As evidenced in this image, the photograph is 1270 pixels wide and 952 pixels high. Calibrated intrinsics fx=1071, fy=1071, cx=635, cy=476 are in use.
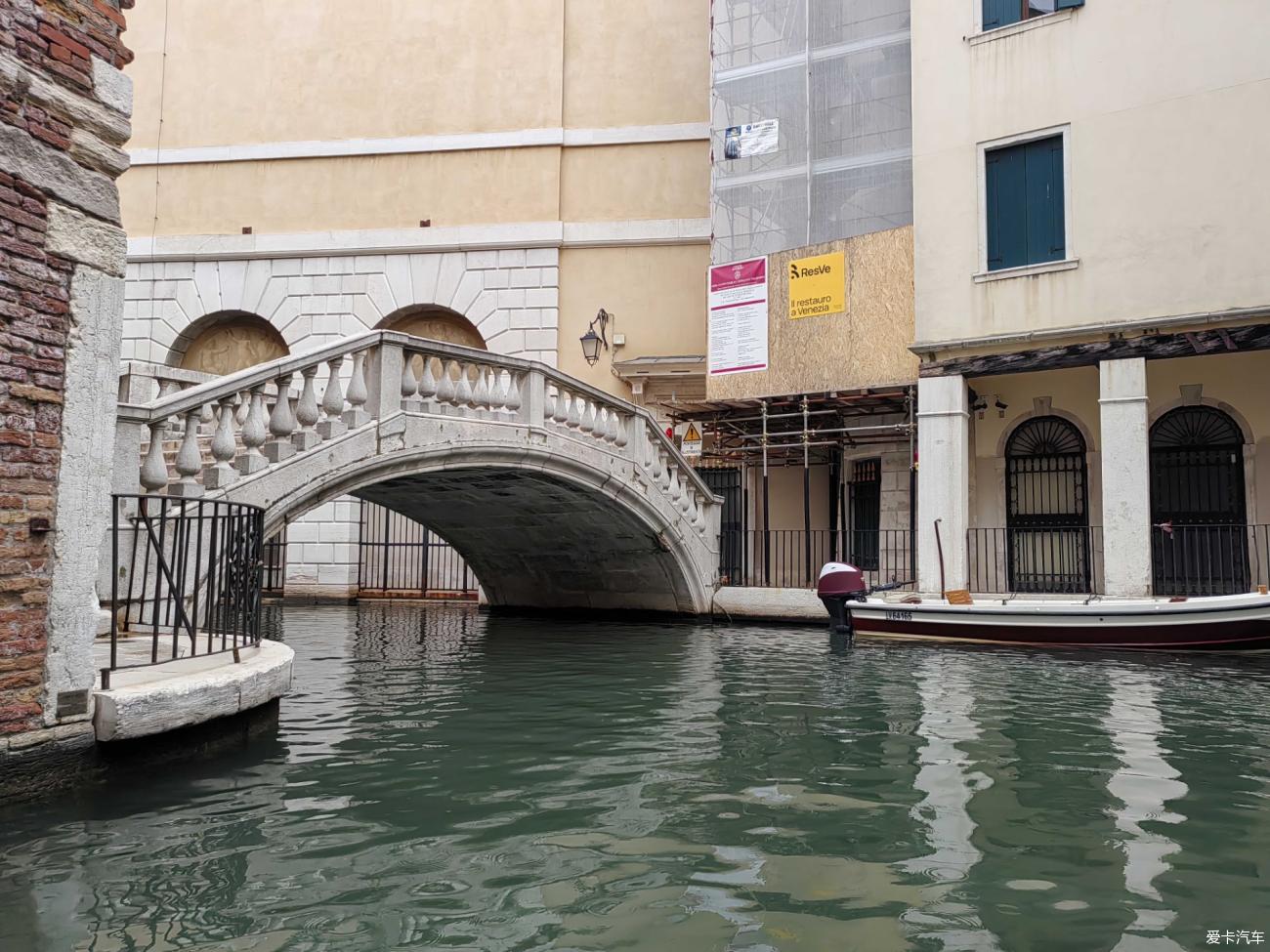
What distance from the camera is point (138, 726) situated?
4750mm

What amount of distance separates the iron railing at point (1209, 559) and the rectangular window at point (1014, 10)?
6.38 meters

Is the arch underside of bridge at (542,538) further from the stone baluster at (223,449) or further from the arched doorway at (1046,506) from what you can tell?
the arched doorway at (1046,506)

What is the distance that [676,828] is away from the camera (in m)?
4.28

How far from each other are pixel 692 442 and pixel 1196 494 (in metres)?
7.03

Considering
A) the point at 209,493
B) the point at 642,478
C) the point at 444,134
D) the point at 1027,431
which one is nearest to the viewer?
the point at 209,493

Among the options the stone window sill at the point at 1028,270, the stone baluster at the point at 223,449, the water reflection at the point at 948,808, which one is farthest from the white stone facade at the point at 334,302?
the water reflection at the point at 948,808

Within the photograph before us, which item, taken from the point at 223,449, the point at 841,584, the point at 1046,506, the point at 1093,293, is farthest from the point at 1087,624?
the point at 223,449

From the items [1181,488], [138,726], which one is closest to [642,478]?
[1181,488]

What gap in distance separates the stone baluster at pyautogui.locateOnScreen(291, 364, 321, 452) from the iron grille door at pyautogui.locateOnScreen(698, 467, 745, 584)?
8.97m

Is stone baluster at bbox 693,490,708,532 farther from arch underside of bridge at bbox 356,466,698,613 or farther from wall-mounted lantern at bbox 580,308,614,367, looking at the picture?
wall-mounted lantern at bbox 580,308,614,367

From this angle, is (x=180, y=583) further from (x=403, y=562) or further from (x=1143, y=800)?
(x=403, y=562)

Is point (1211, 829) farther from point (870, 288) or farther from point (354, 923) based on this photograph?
point (870, 288)

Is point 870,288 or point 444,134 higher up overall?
point 444,134

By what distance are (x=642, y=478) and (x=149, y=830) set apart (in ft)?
30.3
